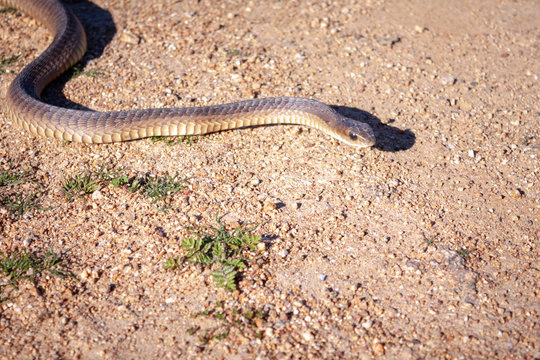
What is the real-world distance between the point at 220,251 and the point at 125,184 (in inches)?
62.4

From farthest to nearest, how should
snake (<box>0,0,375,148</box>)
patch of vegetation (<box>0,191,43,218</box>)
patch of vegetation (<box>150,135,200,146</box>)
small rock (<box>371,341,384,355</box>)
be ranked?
patch of vegetation (<box>150,135,200,146</box>) < snake (<box>0,0,375,148</box>) < patch of vegetation (<box>0,191,43,218</box>) < small rock (<box>371,341,384,355</box>)

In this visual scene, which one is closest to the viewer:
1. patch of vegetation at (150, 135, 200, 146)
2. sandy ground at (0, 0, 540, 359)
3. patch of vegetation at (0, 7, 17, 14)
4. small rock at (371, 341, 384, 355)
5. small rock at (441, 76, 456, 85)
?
small rock at (371, 341, 384, 355)

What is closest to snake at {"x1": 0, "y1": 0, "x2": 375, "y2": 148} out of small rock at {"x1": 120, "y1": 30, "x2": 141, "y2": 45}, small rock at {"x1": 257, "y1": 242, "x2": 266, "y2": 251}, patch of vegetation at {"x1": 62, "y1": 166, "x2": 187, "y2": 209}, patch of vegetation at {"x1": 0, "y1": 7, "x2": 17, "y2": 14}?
patch of vegetation at {"x1": 62, "y1": 166, "x2": 187, "y2": 209}

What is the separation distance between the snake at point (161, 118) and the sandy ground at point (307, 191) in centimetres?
17

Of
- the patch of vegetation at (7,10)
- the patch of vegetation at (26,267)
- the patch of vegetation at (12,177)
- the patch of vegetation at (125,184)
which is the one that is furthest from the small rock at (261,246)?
the patch of vegetation at (7,10)

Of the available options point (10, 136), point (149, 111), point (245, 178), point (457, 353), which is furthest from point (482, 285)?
point (10, 136)

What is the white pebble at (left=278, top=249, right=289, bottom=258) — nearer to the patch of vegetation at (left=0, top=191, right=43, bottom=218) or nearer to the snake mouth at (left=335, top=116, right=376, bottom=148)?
the snake mouth at (left=335, top=116, right=376, bottom=148)

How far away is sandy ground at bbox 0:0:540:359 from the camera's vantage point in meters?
4.18

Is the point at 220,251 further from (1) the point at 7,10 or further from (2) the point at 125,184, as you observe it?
(1) the point at 7,10

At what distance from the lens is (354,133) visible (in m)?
6.06

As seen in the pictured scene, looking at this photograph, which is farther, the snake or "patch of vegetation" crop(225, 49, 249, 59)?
"patch of vegetation" crop(225, 49, 249, 59)

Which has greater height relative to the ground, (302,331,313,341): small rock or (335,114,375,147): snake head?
(335,114,375,147): snake head

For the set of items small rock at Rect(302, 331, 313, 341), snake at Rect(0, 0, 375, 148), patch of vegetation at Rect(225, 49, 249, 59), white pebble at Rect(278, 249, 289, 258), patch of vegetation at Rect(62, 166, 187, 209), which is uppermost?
patch of vegetation at Rect(225, 49, 249, 59)

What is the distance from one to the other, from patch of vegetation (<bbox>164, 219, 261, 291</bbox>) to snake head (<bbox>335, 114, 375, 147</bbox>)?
187 centimetres
